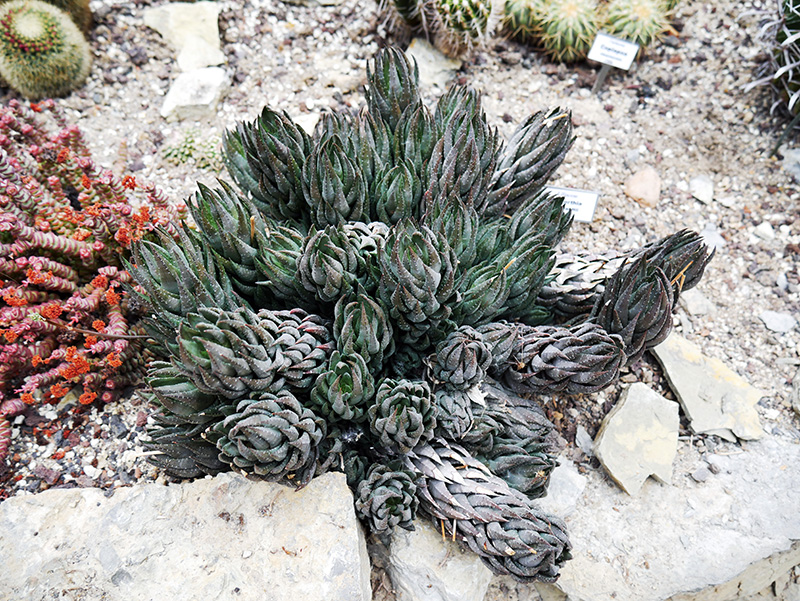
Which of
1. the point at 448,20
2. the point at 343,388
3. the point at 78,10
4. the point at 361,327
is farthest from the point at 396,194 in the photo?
the point at 78,10

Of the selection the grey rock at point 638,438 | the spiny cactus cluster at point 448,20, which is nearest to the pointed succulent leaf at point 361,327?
the grey rock at point 638,438

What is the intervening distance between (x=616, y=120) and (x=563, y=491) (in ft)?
10.1

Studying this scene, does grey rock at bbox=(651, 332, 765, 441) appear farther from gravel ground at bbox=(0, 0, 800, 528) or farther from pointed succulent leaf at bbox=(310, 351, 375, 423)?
pointed succulent leaf at bbox=(310, 351, 375, 423)

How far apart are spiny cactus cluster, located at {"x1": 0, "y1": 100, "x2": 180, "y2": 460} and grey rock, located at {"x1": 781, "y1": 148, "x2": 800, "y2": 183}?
14.6 feet

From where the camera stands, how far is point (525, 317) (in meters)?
3.07

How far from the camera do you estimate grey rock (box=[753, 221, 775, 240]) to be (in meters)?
4.07

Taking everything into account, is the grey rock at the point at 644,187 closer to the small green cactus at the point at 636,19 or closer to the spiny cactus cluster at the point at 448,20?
the small green cactus at the point at 636,19

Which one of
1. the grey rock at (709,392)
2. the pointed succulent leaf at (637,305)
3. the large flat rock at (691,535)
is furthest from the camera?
the grey rock at (709,392)

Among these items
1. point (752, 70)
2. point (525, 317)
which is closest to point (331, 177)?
point (525, 317)

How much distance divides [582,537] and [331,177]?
223cm

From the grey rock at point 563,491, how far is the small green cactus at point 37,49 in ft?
14.7

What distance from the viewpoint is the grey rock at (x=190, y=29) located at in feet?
15.1

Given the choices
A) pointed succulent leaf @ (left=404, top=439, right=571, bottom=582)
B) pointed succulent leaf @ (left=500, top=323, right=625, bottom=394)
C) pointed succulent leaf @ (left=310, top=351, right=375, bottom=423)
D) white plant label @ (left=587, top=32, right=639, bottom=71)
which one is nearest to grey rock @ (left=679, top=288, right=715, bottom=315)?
pointed succulent leaf @ (left=500, top=323, right=625, bottom=394)

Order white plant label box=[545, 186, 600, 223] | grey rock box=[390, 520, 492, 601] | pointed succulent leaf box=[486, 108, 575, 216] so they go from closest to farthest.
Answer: grey rock box=[390, 520, 492, 601] < pointed succulent leaf box=[486, 108, 575, 216] < white plant label box=[545, 186, 600, 223]
